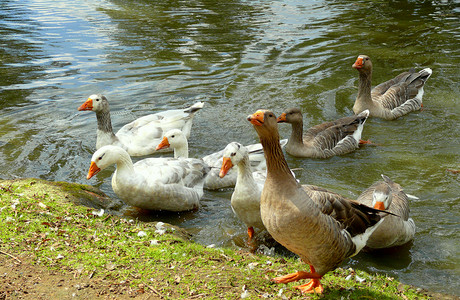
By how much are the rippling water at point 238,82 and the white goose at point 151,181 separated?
0.33 meters

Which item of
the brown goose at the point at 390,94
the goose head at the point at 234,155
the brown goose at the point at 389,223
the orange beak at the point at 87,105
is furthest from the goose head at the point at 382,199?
the orange beak at the point at 87,105

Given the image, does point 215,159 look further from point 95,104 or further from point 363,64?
point 363,64

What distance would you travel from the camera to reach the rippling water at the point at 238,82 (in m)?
8.52

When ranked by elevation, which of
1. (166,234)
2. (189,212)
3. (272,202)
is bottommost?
(189,212)

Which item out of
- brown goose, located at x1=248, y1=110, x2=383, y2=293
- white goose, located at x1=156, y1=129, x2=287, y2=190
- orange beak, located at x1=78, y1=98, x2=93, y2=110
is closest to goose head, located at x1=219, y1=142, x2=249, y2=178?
white goose, located at x1=156, y1=129, x2=287, y2=190

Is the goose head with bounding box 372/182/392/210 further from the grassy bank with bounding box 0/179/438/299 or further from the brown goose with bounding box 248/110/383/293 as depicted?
the brown goose with bounding box 248/110/383/293

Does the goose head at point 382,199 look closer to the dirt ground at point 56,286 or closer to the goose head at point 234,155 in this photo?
the dirt ground at point 56,286

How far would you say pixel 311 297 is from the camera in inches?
198

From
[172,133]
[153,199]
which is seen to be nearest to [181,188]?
[153,199]

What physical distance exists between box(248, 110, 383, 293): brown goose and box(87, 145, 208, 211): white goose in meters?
3.29

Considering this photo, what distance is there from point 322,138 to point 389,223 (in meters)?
4.32

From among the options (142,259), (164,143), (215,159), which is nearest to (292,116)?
(215,159)

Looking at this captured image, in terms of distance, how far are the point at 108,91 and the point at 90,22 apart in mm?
8603

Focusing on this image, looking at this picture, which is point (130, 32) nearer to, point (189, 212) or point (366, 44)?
point (366, 44)
